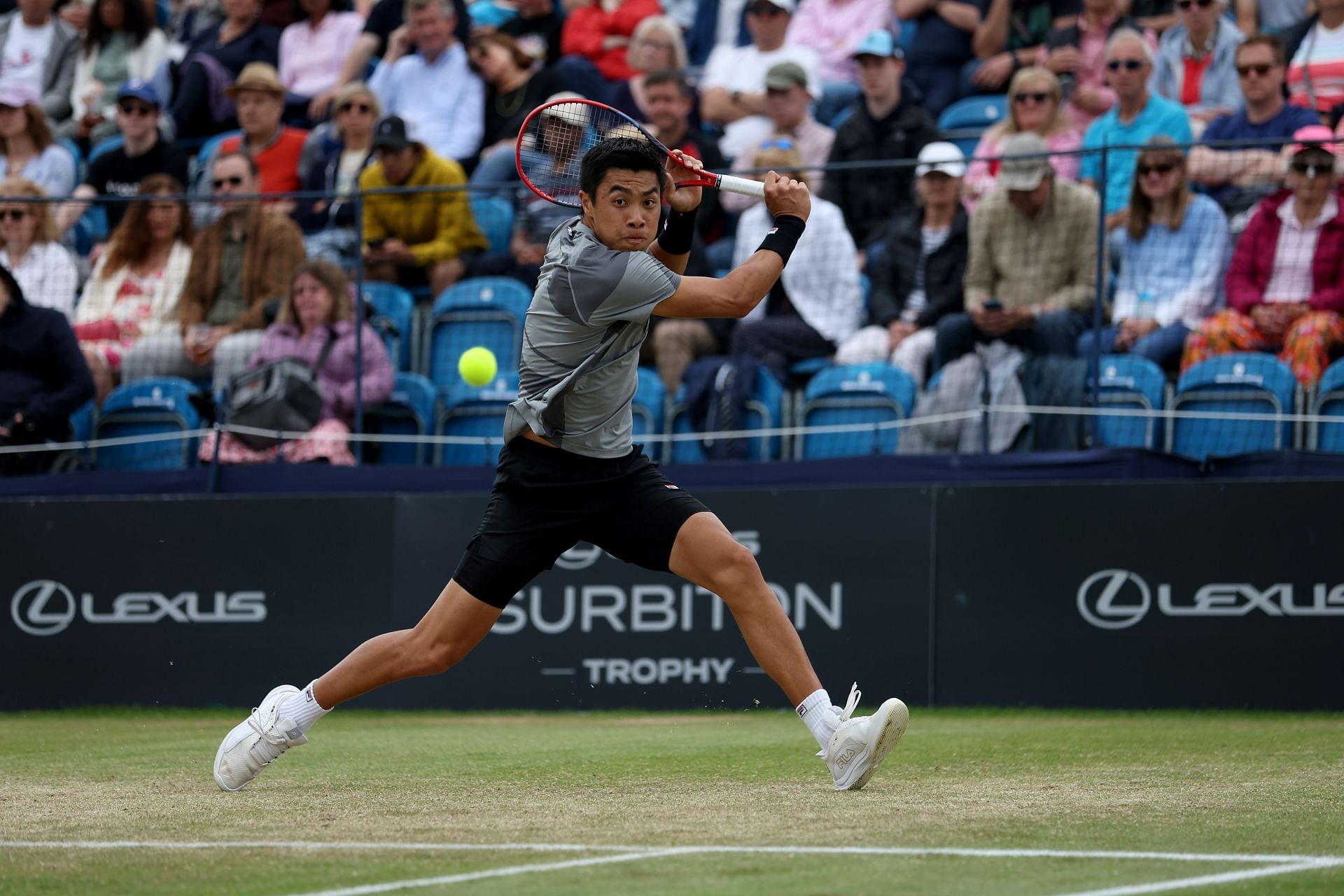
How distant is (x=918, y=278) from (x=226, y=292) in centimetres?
490

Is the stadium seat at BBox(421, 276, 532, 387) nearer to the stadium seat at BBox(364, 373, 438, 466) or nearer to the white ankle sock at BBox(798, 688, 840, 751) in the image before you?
the stadium seat at BBox(364, 373, 438, 466)

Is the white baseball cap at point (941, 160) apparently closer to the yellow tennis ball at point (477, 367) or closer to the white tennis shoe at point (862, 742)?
the yellow tennis ball at point (477, 367)

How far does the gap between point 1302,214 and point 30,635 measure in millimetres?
8495

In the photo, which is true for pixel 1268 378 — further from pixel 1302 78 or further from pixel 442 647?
pixel 442 647

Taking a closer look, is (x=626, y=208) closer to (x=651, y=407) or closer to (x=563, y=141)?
(x=563, y=141)

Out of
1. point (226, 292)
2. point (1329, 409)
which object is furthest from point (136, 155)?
point (1329, 409)

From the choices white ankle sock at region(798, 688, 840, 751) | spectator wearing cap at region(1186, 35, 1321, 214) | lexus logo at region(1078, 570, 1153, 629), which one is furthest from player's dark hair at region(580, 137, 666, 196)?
spectator wearing cap at region(1186, 35, 1321, 214)

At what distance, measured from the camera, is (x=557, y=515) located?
6.00 metres

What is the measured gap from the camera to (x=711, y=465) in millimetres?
10852

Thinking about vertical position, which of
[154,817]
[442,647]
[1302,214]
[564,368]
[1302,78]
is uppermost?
[1302,78]

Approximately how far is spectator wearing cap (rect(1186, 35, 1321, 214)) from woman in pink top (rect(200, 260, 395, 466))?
215 inches

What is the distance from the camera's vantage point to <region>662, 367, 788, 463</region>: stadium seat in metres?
11.2

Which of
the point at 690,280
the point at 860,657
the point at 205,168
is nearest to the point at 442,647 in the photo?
the point at 690,280

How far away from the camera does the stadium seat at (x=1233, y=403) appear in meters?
10.1
